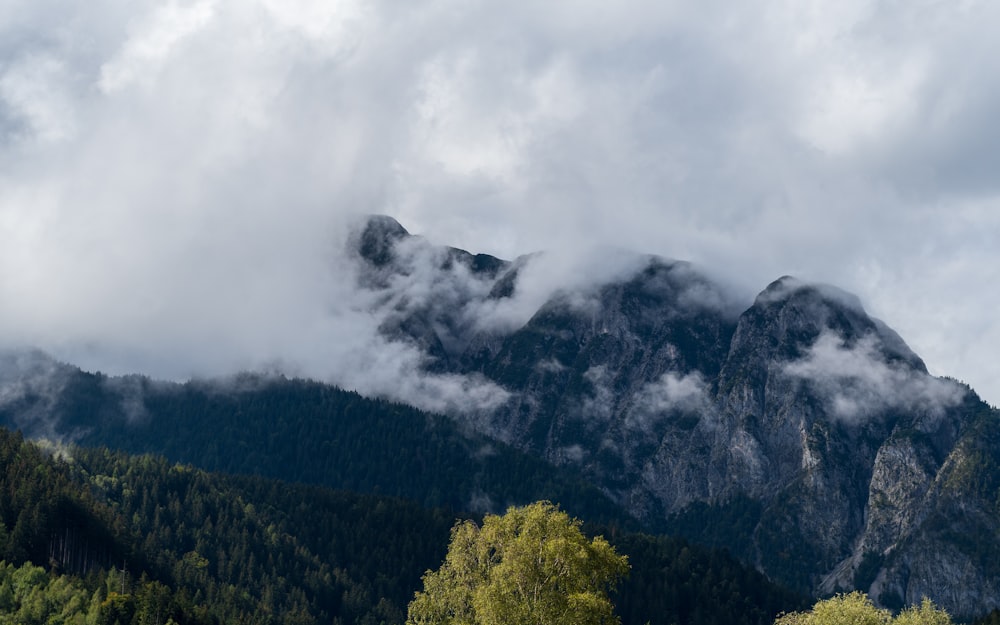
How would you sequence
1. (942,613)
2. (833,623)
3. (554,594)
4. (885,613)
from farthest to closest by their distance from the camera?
(942,613) < (885,613) < (833,623) < (554,594)

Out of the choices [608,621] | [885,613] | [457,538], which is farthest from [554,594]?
[885,613]

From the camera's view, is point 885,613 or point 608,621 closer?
point 608,621

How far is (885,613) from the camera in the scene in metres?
163

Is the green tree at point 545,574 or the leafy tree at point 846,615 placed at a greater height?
the leafy tree at point 846,615

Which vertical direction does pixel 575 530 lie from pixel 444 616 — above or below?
above

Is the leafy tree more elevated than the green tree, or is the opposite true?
the leafy tree

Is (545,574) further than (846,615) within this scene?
No

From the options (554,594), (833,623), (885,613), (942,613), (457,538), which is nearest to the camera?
(554,594)

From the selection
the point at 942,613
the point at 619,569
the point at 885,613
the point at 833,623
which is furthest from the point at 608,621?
the point at 942,613

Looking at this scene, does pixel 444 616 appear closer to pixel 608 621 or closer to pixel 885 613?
pixel 608 621

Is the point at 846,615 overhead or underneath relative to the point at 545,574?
overhead

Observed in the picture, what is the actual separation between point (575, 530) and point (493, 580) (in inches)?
416

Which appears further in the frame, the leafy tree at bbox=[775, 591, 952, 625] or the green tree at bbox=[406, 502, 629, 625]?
the leafy tree at bbox=[775, 591, 952, 625]

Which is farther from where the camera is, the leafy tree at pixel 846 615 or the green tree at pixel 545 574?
the leafy tree at pixel 846 615
